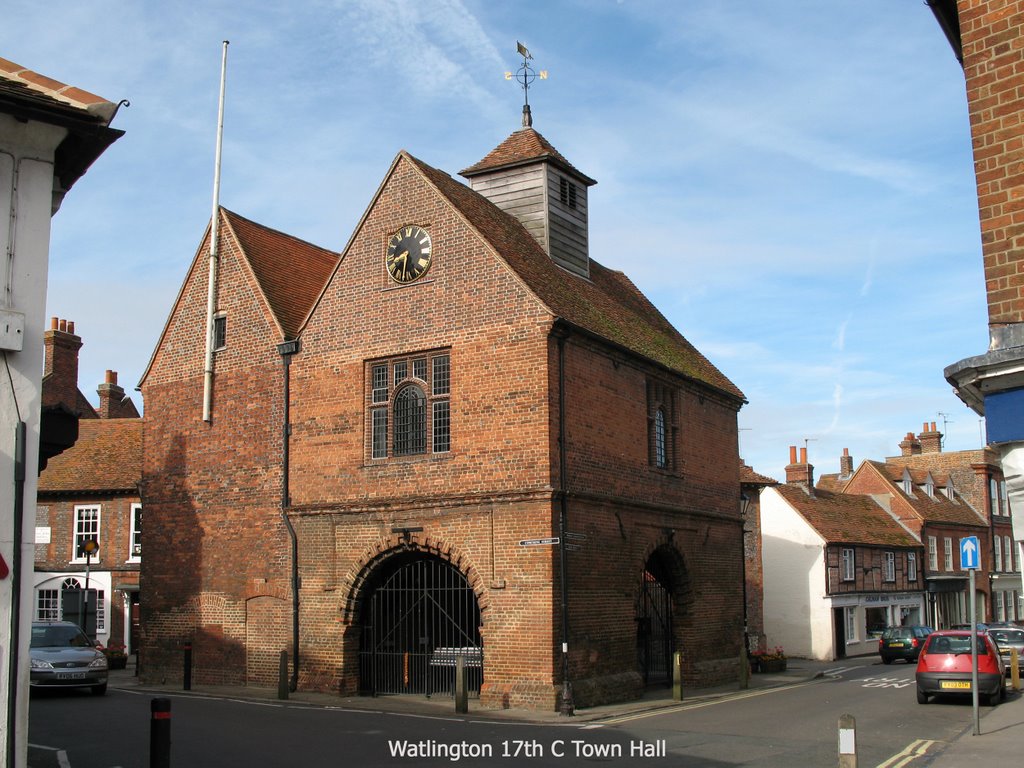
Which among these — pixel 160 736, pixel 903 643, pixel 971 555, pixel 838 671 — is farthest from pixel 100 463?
pixel 971 555

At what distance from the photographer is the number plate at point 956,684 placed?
21141mm

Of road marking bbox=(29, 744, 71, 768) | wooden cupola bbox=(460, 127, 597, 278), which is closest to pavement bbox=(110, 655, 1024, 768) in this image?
road marking bbox=(29, 744, 71, 768)

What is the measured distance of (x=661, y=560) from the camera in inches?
1024

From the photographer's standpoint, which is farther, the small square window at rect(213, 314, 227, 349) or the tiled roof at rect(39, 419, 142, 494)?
the tiled roof at rect(39, 419, 142, 494)

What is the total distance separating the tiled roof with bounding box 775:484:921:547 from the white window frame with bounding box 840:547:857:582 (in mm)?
498

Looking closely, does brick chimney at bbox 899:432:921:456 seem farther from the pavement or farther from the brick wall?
the brick wall

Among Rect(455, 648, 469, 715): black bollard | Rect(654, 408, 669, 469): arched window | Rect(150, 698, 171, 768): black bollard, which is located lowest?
Rect(455, 648, 469, 715): black bollard

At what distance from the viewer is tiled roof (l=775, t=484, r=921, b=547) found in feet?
146

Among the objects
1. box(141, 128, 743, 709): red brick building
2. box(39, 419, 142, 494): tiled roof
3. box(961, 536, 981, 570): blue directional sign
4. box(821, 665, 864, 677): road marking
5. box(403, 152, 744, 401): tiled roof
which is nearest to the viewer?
box(961, 536, 981, 570): blue directional sign

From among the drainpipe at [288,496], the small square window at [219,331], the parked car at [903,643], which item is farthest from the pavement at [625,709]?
the parked car at [903,643]

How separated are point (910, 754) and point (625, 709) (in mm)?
6477

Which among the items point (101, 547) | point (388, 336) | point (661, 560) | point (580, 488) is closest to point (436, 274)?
point (388, 336)

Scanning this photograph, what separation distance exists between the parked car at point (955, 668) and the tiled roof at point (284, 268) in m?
15.8

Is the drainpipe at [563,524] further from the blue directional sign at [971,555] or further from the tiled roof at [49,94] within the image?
the tiled roof at [49,94]
